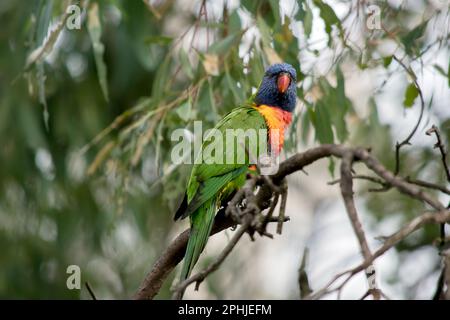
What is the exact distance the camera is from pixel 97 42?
8.65 ft

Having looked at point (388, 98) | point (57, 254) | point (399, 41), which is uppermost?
point (388, 98)

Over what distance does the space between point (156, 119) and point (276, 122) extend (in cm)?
49

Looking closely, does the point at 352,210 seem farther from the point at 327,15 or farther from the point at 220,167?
the point at 327,15

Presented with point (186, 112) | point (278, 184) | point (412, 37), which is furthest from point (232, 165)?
point (278, 184)

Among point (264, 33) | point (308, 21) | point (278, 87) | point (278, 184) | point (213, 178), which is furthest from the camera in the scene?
point (278, 87)

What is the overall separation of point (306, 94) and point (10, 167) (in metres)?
2.34

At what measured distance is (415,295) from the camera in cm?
371

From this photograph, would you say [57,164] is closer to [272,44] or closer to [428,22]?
[272,44]

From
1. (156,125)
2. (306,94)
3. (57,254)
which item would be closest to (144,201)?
(57,254)

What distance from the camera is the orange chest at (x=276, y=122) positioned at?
2479mm

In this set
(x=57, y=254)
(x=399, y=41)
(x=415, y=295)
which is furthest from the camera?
(x=57, y=254)

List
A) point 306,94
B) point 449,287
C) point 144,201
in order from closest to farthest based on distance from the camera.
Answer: point 449,287
point 306,94
point 144,201

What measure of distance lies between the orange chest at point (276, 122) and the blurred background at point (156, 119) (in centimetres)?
6

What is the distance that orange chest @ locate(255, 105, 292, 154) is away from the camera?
248cm
